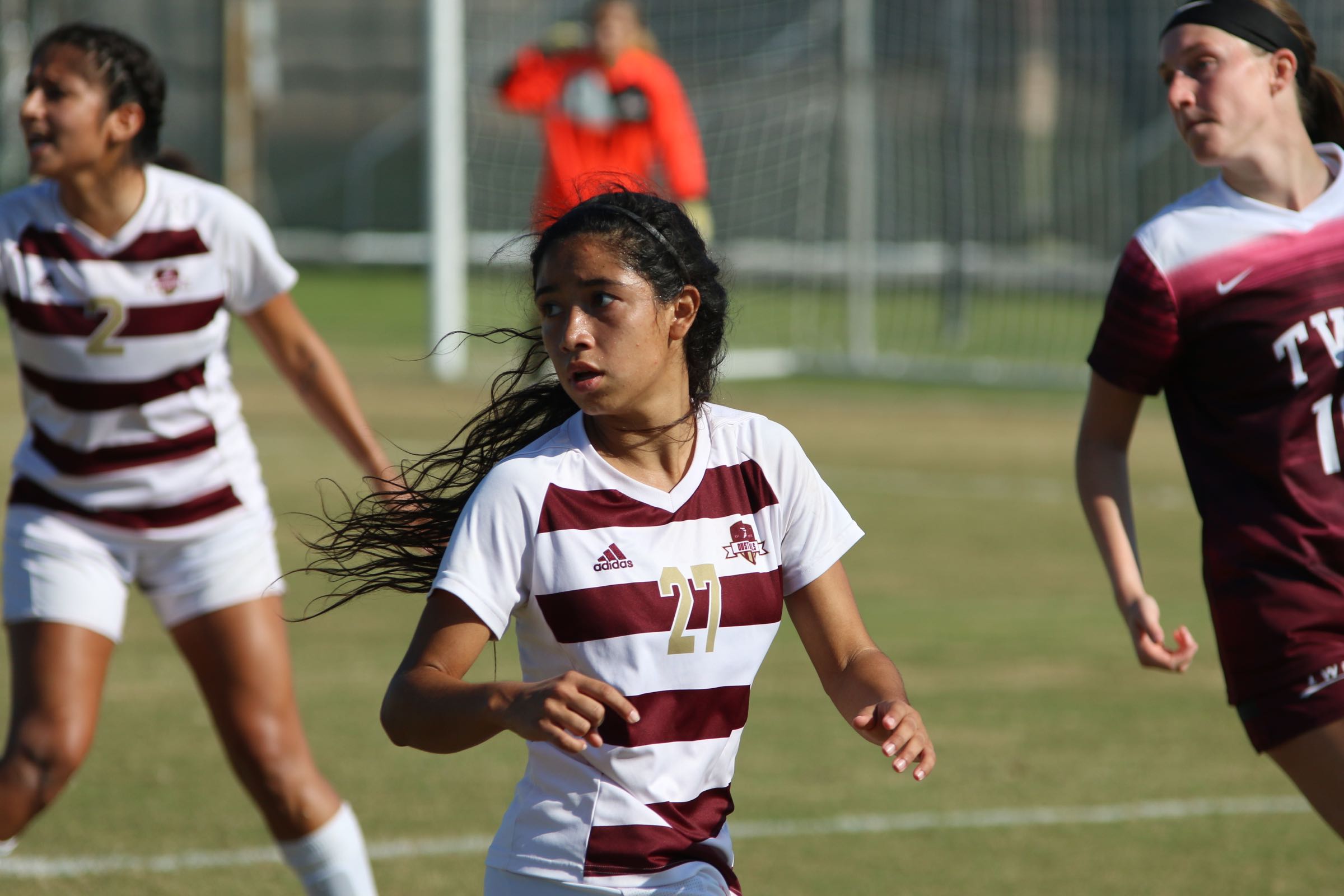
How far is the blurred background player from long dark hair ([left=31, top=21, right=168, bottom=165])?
292 inches

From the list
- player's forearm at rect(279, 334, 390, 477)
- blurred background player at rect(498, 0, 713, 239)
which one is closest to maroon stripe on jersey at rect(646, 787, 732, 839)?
player's forearm at rect(279, 334, 390, 477)

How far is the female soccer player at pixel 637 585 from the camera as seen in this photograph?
110 inches

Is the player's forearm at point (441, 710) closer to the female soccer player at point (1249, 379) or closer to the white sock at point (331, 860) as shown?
the female soccer player at point (1249, 379)

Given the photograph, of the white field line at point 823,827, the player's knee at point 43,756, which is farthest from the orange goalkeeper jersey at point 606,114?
the player's knee at point 43,756

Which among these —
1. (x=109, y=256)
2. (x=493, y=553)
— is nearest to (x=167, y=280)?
(x=109, y=256)

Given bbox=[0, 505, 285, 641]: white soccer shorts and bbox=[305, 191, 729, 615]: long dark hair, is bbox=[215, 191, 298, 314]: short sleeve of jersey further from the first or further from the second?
bbox=[305, 191, 729, 615]: long dark hair

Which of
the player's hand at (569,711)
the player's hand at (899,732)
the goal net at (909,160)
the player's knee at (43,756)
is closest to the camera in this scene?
the player's hand at (569,711)

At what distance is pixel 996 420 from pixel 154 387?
1118cm

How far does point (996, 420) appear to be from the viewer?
1500 centimetres

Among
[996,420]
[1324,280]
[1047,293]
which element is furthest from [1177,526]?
[1047,293]

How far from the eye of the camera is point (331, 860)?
4.22 m

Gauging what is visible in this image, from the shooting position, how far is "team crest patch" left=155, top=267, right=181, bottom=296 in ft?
14.9

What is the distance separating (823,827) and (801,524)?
2.53 m

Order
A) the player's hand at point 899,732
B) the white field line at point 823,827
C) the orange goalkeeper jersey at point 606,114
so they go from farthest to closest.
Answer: the orange goalkeeper jersey at point 606,114 < the white field line at point 823,827 < the player's hand at point 899,732
